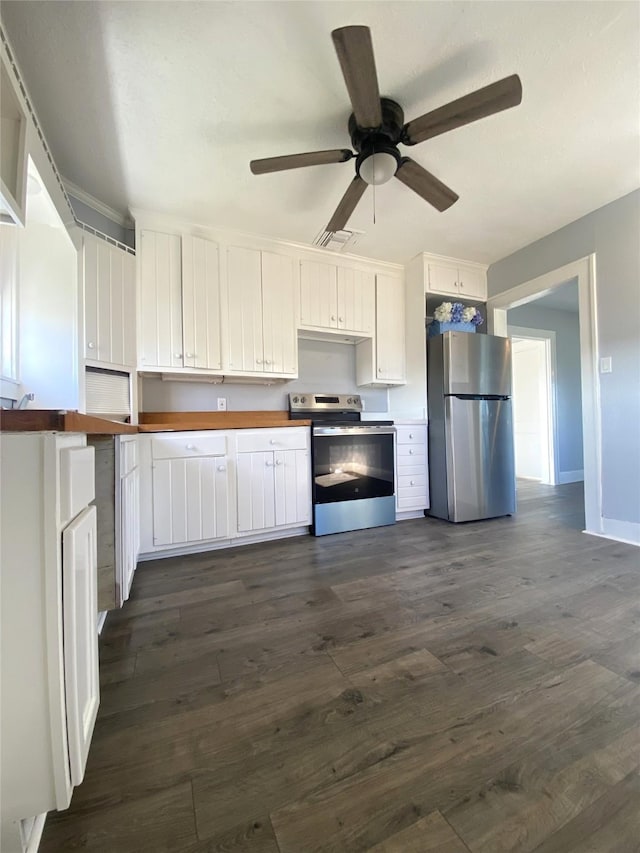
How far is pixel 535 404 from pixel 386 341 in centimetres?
307

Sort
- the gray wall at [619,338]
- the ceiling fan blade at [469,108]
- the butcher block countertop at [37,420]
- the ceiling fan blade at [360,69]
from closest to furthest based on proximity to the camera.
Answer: the butcher block countertop at [37,420], the ceiling fan blade at [360,69], the ceiling fan blade at [469,108], the gray wall at [619,338]

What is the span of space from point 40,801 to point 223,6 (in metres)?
2.34

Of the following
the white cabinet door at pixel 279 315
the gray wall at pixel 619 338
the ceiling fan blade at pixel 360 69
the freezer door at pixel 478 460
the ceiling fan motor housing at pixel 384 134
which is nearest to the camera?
the ceiling fan blade at pixel 360 69

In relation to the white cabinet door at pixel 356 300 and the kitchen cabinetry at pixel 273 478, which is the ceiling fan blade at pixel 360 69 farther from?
the kitchen cabinetry at pixel 273 478

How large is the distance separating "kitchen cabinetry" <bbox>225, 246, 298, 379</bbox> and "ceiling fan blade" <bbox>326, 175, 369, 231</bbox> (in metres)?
0.75

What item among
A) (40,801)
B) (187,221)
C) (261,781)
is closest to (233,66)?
(187,221)

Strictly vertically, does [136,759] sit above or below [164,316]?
below

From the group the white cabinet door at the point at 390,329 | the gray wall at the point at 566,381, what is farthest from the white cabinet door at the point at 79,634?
the gray wall at the point at 566,381

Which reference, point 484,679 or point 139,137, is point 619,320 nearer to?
point 484,679

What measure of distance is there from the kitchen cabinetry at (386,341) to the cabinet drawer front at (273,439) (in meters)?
1.04

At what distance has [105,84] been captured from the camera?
147 centimetres

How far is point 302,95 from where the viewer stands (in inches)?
60.2

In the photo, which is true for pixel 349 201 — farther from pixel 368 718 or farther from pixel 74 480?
pixel 368 718

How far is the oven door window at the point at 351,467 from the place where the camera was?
2.59 m
